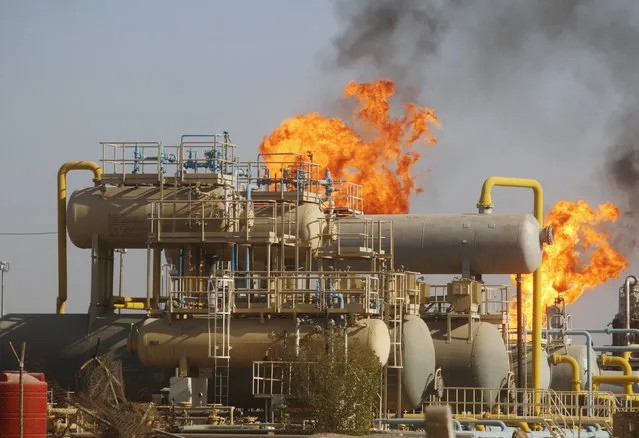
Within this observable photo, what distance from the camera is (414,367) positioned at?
48.4 meters

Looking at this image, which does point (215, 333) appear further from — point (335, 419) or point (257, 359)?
point (335, 419)

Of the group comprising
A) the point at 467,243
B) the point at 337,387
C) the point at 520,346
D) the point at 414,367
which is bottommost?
the point at 337,387

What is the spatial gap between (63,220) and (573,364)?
1954 centimetres

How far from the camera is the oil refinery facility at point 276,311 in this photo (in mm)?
45781

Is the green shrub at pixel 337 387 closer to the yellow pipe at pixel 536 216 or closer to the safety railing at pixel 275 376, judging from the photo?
the safety railing at pixel 275 376

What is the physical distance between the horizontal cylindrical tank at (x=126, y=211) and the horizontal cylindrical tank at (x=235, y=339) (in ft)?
13.6

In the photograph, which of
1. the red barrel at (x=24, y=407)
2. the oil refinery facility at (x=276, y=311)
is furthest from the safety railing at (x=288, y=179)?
the red barrel at (x=24, y=407)

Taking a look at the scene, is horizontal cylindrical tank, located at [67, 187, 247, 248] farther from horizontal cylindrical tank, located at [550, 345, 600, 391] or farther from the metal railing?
horizontal cylindrical tank, located at [550, 345, 600, 391]

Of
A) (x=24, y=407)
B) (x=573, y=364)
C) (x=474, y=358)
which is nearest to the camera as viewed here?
(x=24, y=407)

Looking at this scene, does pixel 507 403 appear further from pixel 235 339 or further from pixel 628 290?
pixel 628 290

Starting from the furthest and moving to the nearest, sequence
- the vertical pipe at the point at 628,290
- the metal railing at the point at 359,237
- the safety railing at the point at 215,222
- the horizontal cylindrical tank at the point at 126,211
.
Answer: the vertical pipe at the point at 628,290 < the metal railing at the point at 359,237 < the horizontal cylindrical tank at the point at 126,211 < the safety railing at the point at 215,222

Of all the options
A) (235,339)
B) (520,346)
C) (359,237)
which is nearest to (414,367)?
(235,339)

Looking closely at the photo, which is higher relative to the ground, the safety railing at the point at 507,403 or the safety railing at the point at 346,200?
the safety railing at the point at 346,200

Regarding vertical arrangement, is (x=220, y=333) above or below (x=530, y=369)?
above
